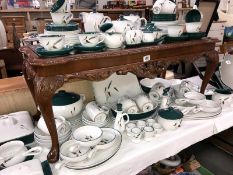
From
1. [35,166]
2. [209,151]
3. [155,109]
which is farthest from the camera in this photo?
[209,151]

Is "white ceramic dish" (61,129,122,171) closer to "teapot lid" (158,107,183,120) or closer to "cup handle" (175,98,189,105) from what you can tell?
"teapot lid" (158,107,183,120)

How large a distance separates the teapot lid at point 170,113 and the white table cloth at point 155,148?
6 cm

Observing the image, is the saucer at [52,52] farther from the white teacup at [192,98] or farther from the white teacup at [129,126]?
the white teacup at [192,98]

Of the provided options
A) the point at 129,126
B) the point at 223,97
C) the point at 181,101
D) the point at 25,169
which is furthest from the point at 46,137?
A: the point at 223,97

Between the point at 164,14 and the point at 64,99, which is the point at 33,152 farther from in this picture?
the point at 164,14

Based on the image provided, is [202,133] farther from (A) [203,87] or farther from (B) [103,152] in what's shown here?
(B) [103,152]

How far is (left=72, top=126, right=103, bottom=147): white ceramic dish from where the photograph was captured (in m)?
0.80

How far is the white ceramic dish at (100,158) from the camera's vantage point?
30.8 inches

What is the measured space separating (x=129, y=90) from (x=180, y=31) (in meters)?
0.39

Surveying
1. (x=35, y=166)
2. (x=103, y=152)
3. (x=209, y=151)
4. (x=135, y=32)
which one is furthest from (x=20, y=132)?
(x=209, y=151)

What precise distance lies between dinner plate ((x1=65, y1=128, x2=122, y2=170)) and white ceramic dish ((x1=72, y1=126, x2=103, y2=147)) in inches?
2.2

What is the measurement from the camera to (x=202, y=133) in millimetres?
1036

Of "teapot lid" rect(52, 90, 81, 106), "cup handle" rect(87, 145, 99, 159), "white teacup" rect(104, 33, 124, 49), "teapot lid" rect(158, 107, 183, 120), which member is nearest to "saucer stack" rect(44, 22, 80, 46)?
"white teacup" rect(104, 33, 124, 49)

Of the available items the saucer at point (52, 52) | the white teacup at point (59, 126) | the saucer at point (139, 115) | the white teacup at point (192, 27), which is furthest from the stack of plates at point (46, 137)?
the white teacup at point (192, 27)
